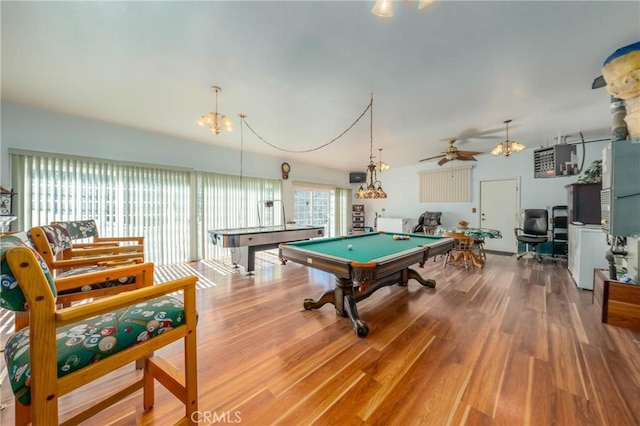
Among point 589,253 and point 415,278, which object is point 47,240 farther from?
point 589,253

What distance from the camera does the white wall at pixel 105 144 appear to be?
3221mm

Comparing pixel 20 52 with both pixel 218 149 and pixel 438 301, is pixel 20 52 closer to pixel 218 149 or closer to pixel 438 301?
pixel 218 149

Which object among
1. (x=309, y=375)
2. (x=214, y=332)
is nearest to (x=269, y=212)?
(x=214, y=332)

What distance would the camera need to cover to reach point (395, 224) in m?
7.38

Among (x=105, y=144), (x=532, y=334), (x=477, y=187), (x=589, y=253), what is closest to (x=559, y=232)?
(x=477, y=187)

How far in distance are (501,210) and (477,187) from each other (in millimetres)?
806

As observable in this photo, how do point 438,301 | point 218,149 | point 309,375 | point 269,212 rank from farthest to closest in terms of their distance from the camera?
point 269,212, point 218,149, point 438,301, point 309,375

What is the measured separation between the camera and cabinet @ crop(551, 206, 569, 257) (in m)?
4.94

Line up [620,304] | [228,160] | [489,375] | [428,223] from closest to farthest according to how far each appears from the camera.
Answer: [489,375], [620,304], [228,160], [428,223]

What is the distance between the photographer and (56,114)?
11.4 ft

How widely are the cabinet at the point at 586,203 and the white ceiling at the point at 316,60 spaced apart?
3.53 ft

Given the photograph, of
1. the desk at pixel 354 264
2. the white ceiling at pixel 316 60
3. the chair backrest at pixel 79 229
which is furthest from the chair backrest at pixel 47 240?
the desk at pixel 354 264

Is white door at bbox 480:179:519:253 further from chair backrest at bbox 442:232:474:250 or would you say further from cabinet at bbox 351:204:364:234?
cabinet at bbox 351:204:364:234

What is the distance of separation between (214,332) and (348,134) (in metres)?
3.69
